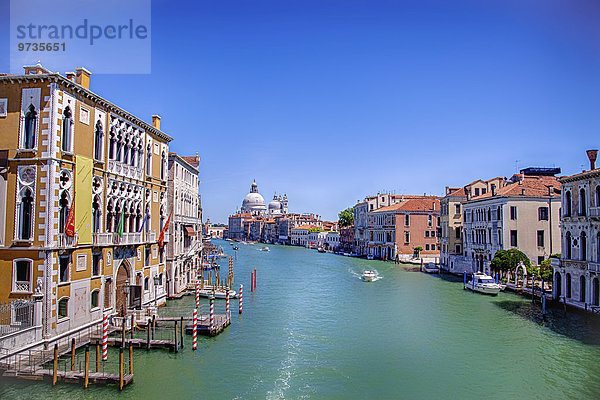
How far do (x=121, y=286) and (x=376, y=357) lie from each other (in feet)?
33.3

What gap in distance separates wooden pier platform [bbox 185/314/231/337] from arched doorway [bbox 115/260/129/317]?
2640mm

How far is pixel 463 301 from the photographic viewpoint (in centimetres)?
2545

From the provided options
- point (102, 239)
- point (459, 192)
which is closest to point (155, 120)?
point (102, 239)

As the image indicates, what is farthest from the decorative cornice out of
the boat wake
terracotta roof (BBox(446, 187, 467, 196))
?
terracotta roof (BBox(446, 187, 467, 196))

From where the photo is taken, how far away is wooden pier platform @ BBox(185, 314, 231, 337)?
17312mm

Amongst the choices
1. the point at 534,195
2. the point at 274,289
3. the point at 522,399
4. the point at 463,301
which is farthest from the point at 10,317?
the point at 534,195

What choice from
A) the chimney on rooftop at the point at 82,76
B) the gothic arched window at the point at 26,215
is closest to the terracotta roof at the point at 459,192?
the chimney on rooftop at the point at 82,76

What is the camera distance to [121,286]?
58.9 ft

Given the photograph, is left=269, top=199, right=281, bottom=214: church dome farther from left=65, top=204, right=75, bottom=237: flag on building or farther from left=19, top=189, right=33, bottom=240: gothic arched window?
left=19, top=189, right=33, bottom=240: gothic arched window

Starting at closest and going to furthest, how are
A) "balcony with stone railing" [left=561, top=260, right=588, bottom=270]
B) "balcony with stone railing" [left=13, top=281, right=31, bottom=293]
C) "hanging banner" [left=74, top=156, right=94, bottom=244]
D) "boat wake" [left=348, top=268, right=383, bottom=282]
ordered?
"balcony with stone railing" [left=13, top=281, right=31, bottom=293], "hanging banner" [left=74, top=156, right=94, bottom=244], "balcony with stone railing" [left=561, top=260, right=588, bottom=270], "boat wake" [left=348, top=268, right=383, bottom=282]

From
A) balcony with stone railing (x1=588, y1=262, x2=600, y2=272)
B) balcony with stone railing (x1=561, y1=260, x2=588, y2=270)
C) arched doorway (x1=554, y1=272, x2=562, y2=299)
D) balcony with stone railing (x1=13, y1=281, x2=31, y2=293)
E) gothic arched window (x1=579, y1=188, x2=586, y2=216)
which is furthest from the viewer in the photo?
arched doorway (x1=554, y1=272, x2=562, y2=299)

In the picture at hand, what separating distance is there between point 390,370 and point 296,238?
92.0m

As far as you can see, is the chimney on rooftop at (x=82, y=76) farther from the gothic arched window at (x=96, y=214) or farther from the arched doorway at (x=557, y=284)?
the arched doorway at (x=557, y=284)

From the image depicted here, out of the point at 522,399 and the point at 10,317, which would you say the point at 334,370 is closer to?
the point at 522,399
